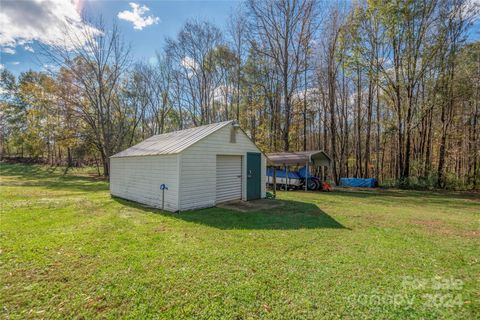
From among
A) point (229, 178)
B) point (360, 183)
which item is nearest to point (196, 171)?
point (229, 178)

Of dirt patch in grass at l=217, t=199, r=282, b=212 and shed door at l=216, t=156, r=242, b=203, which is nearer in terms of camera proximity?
dirt patch in grass at l=217, t=199, r=282, b=212

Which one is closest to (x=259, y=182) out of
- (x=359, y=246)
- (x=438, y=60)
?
(x=359, y=246)

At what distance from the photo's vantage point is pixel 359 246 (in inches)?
175

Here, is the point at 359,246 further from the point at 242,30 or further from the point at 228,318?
the point at 242,30

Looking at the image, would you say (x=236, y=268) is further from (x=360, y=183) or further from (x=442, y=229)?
(x=360, y=183)

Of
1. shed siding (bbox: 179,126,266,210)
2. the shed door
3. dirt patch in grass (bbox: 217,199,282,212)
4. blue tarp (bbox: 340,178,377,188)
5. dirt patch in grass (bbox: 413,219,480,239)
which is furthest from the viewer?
blue tarp (bbox: 340,178,377,188)

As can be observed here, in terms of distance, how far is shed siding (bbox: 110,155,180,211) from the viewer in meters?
7.30

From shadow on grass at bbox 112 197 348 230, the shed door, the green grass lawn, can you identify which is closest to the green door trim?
the shed door

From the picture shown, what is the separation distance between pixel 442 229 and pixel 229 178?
21.6ft

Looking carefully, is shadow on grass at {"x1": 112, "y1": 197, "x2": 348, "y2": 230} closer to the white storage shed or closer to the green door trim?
the white storage shed

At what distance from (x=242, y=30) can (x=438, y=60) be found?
15.6 meters

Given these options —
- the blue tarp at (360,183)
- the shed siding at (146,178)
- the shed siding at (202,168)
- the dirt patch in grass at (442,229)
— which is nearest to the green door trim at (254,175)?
the shed siding at (202,168)

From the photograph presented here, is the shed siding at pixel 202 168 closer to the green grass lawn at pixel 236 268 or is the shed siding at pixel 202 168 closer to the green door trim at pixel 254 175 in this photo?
the green door trim at pixel 254 175

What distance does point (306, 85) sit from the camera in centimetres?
2080
